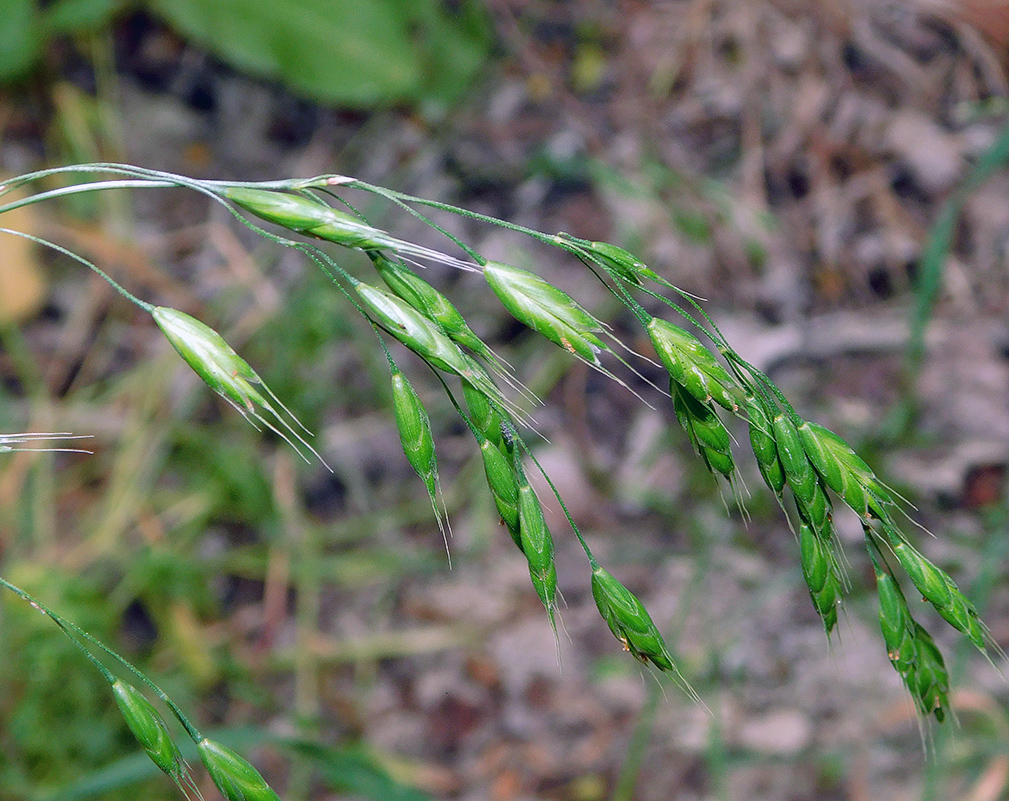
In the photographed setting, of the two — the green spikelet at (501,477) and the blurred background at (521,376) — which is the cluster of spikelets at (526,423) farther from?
the blurred background at (521,376)

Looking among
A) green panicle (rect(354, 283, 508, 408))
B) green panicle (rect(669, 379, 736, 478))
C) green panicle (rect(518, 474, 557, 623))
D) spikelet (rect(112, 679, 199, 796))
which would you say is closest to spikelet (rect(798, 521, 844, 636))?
green panicle (rect(669, 379, 736, 478))

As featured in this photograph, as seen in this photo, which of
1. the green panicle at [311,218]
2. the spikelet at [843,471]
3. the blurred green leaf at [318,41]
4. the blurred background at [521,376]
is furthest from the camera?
the blurred green leaf at [318,41]

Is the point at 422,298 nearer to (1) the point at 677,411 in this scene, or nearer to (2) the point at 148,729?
(1) the point at 677,411

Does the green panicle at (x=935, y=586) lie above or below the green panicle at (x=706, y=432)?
below

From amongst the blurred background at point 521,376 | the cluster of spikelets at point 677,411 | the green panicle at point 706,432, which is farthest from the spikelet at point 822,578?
the blurred background at point 521,376

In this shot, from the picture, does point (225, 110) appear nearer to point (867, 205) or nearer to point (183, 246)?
point (183, 246)

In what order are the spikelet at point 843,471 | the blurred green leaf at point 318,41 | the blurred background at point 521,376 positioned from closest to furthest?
the spikelet at point 843,471
the blurred background at point 521,376
the blurred green leaf at point 318,41

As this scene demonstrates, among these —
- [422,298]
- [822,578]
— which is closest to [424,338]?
[422,298]
